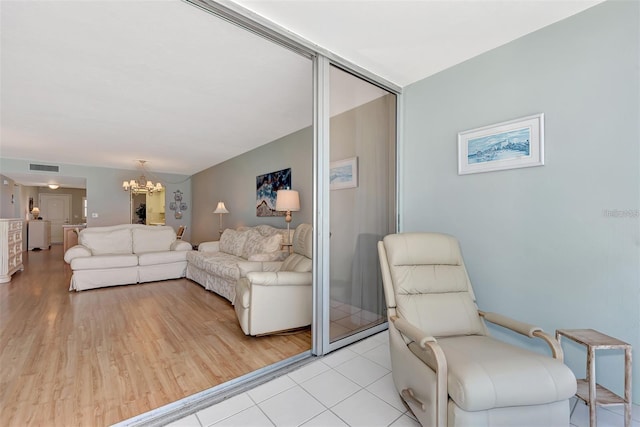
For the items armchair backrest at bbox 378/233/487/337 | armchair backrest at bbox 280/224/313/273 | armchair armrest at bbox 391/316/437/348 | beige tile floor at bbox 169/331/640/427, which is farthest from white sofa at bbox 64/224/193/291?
armchair armrest at bbox 391/316/437/348

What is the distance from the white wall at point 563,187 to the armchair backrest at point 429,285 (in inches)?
20.7

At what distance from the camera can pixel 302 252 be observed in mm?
3088

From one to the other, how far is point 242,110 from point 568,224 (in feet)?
11.6

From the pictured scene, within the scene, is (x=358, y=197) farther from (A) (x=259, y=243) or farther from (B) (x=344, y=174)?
(A) (x=259, y=243)

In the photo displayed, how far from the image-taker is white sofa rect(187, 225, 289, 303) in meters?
3.59

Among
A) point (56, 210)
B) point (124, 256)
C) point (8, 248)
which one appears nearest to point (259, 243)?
point (124, 256)

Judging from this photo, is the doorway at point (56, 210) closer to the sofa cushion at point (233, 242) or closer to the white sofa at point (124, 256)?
the white sofa at point (124, 256)

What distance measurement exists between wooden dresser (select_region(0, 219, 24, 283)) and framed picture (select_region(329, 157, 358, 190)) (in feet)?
19.5

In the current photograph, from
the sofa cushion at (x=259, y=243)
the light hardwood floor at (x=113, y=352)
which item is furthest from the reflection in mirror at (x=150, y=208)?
the sofa cushion at (x=259, y=243)

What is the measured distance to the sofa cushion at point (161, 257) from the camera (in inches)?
189

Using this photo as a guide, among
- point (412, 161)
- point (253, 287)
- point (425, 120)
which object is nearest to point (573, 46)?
point (425, 120)

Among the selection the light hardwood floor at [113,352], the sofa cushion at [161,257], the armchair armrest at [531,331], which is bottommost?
the light hardwood floor at [113,352]

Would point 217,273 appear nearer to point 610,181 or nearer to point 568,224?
point 568,224

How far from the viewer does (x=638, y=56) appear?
1.71 metres
